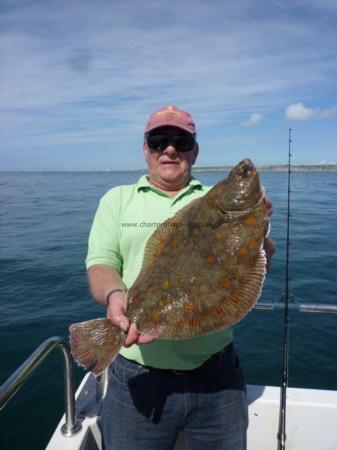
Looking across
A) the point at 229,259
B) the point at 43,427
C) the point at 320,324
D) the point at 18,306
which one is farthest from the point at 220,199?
the point at 18,306

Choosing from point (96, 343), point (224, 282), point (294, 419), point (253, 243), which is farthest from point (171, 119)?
point (294, 419)

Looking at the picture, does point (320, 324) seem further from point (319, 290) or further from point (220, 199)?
point (220, 199)

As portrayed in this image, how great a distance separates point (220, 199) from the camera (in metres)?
2.87

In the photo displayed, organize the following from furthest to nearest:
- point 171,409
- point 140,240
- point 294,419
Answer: point 294,419 < point 140,240 < point 171,409

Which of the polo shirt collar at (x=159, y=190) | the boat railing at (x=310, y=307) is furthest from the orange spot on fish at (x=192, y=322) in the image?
the boat railing at (x=310, y=307)

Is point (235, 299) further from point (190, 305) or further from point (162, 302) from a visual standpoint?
point (162, 302)

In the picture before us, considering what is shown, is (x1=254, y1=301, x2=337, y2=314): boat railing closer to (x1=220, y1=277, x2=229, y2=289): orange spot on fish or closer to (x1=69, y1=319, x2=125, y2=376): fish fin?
(x1=220, y1=277, x2=229, y2=289): orange spot on fish

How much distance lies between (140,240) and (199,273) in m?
0.63

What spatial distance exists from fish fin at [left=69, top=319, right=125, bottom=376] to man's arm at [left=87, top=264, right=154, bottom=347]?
7 centimetres

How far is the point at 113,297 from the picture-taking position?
2.66 m

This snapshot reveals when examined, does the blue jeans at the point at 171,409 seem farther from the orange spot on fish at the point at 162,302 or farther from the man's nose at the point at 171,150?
the man's nose at the point at 171,150

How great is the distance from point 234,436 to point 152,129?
2.52 meters

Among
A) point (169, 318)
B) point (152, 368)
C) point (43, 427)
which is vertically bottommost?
point (43, 427)

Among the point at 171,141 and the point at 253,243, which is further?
the point at 171,141
